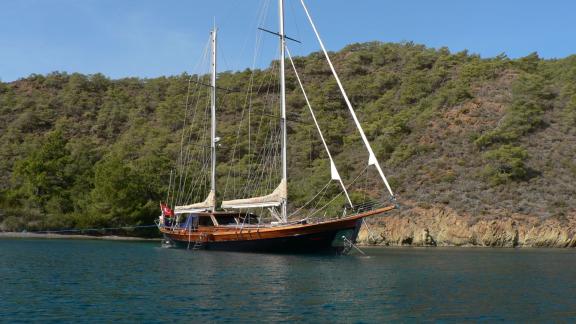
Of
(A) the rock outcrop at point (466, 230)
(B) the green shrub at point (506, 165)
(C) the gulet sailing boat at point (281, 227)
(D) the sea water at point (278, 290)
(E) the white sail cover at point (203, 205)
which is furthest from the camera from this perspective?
(B) the green shrub at point (506, 165)

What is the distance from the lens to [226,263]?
107ft

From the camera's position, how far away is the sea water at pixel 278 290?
1755 centimetres

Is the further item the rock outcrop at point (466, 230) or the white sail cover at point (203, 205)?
the rock outcrop at point (466, 230)

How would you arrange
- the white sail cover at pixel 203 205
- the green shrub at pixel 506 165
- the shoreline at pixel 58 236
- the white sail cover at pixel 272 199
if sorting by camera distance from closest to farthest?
the white sail cover at pixel 272 199, the white sail cover at pixel 203 205, the shoreline at pixel 58 236, the green shrub at pixel 506 165

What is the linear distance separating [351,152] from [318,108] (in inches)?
724

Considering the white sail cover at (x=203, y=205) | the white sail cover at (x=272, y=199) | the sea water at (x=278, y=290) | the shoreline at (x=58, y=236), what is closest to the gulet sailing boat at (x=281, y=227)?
the white sail cover at (x=272, y=199)

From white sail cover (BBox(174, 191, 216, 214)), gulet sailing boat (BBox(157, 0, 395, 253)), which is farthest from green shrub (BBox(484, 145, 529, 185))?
white sail cover (BBox(174, 191, 216, 214))

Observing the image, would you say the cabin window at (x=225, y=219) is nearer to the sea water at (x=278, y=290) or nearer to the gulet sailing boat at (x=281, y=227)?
the gulet sailing boat at (x=281, y=227)

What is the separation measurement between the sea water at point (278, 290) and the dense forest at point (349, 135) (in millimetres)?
26143

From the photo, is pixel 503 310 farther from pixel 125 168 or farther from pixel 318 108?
pixel 318 108

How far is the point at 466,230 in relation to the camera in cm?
5762

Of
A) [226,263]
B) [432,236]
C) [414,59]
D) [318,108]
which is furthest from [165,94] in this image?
[226,263]

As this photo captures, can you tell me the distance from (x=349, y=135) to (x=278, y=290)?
69.1 m

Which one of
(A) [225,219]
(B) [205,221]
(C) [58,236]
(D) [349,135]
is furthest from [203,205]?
(D) [349,135]
